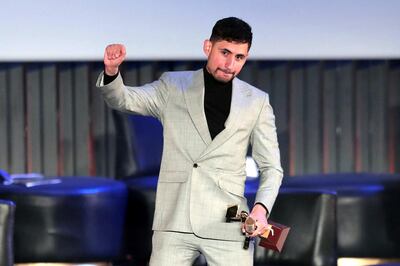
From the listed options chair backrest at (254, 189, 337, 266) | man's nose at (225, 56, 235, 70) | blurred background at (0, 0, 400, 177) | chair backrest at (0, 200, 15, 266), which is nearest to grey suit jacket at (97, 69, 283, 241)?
man's nose at (225, 56, 235, 70)

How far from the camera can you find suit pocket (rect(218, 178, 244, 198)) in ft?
7.59

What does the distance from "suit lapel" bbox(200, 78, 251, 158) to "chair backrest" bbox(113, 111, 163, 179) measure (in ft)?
5.90

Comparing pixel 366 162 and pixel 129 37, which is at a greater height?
pixel 129 37

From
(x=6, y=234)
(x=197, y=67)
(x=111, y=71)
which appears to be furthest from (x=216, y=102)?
(x=197, y=67)

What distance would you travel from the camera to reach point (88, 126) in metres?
4.51

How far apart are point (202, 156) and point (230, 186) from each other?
0.37 feet

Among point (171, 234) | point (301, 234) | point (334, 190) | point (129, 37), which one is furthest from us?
point (129, 37)

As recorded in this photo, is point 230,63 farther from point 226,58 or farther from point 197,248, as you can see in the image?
point 197,248

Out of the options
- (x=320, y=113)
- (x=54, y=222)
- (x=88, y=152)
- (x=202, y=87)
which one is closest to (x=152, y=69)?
(x=88, y=152)

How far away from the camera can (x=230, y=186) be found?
7.63 ft

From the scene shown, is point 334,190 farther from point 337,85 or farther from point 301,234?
point 337,85

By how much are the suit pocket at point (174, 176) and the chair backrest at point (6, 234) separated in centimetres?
89

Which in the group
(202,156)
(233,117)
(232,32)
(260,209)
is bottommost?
(260,209)

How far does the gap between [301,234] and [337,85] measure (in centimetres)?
134
